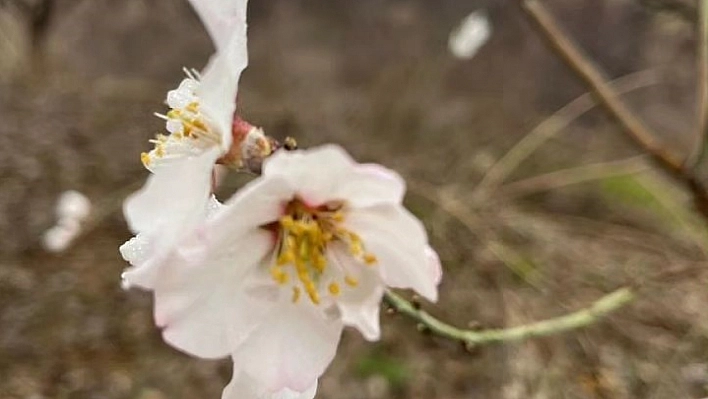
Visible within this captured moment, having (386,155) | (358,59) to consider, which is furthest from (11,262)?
(358,59)

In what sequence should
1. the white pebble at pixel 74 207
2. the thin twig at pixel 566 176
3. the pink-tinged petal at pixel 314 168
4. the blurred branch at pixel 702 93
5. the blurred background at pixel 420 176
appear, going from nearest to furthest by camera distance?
the pink-tinged petal at pixel 314 168
the blurred branch at pixel 702 93
the blurred background at pixel 420 176
the thin twig at pixel 566 176
the white pebble at pixel 74 207

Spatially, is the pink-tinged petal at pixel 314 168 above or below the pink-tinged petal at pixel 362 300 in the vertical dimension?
above

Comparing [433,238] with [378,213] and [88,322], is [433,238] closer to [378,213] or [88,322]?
[88,322]

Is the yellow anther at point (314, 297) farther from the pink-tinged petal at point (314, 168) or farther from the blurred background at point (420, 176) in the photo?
the blurred background at point (420, 176)

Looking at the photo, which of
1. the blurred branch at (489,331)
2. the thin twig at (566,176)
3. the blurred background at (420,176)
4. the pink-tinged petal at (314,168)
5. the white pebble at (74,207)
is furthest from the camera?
the white pebble at (74,207)

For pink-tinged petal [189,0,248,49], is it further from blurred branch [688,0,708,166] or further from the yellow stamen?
blurred branch [688,0,708,166]

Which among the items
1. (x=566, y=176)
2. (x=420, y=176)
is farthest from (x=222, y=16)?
(x=420, y=176)

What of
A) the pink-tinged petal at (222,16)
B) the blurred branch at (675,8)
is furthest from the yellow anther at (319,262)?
the blurred branch at (675,8)
